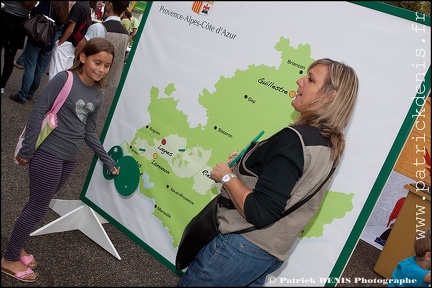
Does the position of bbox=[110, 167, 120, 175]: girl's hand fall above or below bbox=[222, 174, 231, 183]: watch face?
below

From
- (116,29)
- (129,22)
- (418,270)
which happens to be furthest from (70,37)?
(129,22)

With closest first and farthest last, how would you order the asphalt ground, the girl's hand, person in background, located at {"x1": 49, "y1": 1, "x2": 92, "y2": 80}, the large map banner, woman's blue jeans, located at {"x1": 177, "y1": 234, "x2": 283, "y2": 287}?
woman's blue jeans, located at {"x1": 177, "y1": 234, "x2": 283, "y2": 287} < the large map banner < the asphalt ground < the girl's hand < person in background, located at {"x1": 49, "y1": 1, "x2": 92, "y2": 80}

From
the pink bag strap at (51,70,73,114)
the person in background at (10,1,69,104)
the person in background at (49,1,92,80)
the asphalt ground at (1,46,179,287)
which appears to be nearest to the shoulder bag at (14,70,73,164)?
the pink bag strap at (51,70,73,114)

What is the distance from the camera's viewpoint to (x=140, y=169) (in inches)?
134

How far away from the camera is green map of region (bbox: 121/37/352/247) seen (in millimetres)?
2703

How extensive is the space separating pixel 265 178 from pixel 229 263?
40cm

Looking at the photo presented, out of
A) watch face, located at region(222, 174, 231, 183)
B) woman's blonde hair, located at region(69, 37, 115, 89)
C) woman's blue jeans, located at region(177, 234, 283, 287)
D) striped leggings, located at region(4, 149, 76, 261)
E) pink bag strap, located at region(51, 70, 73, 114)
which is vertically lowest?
striped leggings, located at region(4, 149, 76, 261)

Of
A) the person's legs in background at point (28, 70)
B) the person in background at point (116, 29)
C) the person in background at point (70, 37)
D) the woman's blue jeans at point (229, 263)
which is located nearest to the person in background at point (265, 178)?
the woman's blue jeans at point (229, 263)

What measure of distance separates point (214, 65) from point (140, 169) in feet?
3.00

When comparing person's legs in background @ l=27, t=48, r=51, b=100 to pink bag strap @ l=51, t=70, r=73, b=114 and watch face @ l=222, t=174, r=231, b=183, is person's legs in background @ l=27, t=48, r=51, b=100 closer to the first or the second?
pink bag strap @ l=51, t=70, r=73, b=114

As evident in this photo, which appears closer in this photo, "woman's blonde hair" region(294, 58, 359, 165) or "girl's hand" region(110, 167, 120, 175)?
"woman's blonde hair" region(294, 58, 359, 165)

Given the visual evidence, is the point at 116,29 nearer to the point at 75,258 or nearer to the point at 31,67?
the point at 31,67

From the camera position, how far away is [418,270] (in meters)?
2.60

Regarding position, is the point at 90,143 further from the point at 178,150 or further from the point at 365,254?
the point at 365,254
